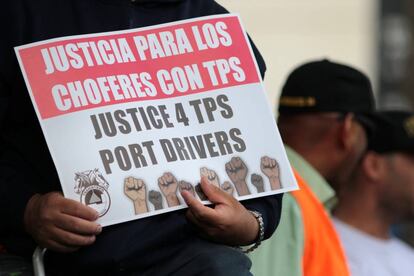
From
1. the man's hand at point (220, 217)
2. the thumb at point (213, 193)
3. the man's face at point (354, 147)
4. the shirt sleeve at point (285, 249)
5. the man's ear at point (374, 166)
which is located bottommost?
the man's ear at point (374, 166)

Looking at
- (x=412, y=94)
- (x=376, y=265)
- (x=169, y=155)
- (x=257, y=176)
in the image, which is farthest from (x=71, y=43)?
(x=412, y=94)

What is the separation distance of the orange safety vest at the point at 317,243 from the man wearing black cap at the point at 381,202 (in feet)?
4.87

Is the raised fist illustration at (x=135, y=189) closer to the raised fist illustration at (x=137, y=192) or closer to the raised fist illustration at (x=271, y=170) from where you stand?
the raised fist illustration at (x=137, y=192)

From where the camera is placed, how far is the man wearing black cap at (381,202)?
5711 millimetres

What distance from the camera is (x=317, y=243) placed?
3.98m

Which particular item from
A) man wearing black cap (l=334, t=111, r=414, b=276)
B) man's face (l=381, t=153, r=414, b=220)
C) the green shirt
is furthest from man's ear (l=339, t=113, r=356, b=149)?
man's face (l=381, t=153, r=414, b=220)

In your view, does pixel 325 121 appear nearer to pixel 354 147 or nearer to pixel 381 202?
pixel 354 147

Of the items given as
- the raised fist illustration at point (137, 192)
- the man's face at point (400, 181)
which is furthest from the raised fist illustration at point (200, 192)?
the man's face at point (400, 181)

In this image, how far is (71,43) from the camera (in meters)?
2.80

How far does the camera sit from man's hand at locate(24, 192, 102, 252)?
8.61 feet

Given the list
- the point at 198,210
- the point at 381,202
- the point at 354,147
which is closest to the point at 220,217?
the point at 198,210

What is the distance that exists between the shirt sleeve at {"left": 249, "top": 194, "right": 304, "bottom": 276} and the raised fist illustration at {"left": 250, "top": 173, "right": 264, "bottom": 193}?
806 mm

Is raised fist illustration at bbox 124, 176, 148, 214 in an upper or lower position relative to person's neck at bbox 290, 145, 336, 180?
upper

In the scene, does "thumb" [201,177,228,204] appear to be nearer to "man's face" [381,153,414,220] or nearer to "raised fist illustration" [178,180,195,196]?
"raised fist illustration" [178,180,195,196]
